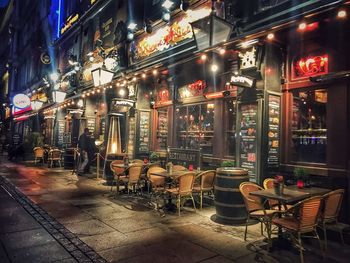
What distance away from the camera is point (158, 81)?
1214 cm

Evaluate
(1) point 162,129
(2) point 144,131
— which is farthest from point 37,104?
(1) point 162,129

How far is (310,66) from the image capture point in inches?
275

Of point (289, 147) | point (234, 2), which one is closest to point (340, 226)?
point (289, 147)

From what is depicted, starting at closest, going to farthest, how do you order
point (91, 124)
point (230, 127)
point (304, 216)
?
point (304, 216), point (230, 127), point (91, 124)

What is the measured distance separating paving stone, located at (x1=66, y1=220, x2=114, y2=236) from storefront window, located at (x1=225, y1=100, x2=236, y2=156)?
4528 mm

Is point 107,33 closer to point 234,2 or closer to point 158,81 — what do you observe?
point 158,81

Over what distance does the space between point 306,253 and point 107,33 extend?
49.2 ft

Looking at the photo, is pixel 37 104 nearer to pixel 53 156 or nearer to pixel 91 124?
pixel 53 156

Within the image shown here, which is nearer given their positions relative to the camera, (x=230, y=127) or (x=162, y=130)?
(x=230, y=127)

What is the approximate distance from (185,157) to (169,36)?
17.3 feet

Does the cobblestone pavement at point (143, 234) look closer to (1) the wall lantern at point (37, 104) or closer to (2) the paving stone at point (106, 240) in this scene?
(2) the paving stone at point (106, 240)

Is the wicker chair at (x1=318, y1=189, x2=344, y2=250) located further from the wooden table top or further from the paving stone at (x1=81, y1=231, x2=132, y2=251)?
the paving stone at (x1=81, y1=231, x2=132, y2=251)

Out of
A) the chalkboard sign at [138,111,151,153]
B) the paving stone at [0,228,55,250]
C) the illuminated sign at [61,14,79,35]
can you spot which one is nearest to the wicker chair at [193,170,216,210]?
the paving stone at [0,228,55,250]

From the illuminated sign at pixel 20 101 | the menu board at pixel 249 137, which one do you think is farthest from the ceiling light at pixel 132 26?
the illuminated sign at pixel 20 101
